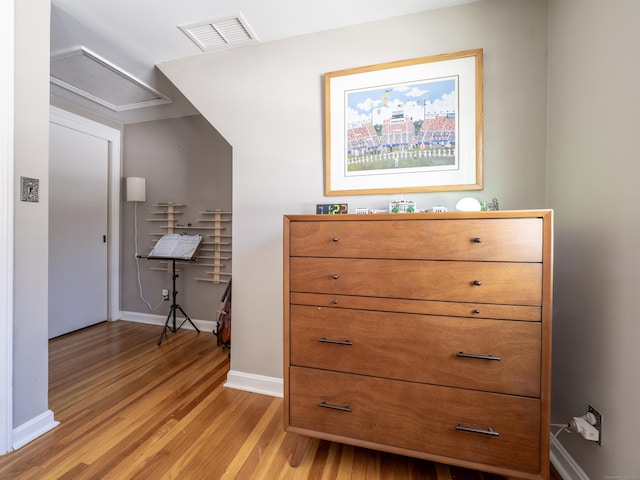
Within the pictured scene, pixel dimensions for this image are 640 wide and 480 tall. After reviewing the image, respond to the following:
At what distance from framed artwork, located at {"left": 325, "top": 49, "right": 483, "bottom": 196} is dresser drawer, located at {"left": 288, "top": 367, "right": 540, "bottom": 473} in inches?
43.1

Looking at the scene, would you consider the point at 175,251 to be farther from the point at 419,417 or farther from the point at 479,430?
the point at 479,430

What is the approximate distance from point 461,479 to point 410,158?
66.5 inches

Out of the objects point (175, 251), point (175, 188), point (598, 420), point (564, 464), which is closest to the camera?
point (598, 420)

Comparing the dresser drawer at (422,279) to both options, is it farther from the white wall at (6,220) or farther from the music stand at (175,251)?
the music stand at (175,251)

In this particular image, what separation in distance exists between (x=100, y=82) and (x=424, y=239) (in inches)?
128

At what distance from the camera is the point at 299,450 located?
140cm

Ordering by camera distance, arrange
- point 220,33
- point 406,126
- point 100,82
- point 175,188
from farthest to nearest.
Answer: point 175,188 < point 100,82 < point 220,33 < point 406,126

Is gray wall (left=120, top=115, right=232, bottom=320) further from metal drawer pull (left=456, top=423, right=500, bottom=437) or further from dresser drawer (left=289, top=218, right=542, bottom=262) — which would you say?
metal drawer pull (left=456, top=423, right=500, bottom=437)

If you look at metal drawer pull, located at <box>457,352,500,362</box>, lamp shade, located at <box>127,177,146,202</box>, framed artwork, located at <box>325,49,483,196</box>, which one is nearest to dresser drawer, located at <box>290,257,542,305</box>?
metal drawer pull, located at <box>457,352,500,362</box>

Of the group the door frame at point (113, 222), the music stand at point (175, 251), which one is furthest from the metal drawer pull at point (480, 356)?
the door frame at point (113, 222)

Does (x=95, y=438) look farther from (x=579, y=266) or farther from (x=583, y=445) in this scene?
(x=579, y=266)

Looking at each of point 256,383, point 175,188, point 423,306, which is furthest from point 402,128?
point 175,188

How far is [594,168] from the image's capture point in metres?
1.19

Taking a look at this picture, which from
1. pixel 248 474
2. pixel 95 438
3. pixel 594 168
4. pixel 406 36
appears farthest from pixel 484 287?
pixel 95 438
